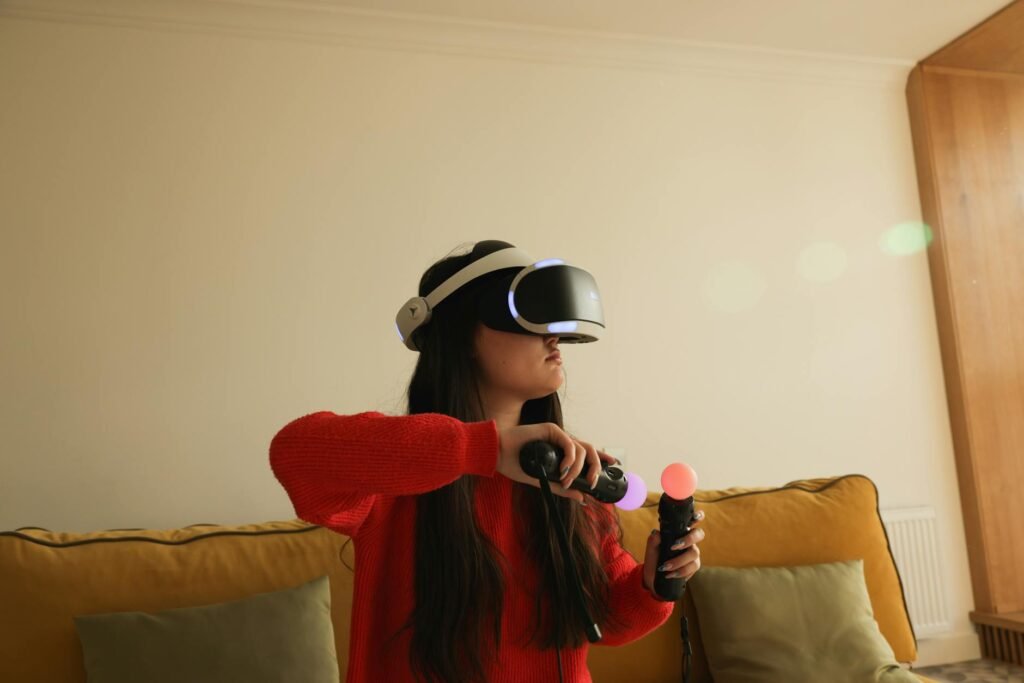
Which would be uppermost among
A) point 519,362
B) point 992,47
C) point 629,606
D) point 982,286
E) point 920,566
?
point 992,47

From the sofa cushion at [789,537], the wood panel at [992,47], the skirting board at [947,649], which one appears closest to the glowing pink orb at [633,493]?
the sofa cushion at [789,537]

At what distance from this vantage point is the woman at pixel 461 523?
3.42ft

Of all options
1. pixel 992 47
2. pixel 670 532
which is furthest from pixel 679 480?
pixel 992 47

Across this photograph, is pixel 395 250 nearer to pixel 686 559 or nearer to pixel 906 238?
pixel 686 559

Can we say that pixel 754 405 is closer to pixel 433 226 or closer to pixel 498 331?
pixel 433 226

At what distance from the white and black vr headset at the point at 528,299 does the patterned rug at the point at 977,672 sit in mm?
2435

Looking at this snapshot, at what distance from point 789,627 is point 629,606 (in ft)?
3.02

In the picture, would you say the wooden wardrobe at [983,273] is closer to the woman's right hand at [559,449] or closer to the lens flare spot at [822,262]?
the lens flare spot at [822,262]

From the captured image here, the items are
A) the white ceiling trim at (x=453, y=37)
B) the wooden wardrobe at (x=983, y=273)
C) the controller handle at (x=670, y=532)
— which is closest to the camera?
the controller handle at (x=670, y=532)

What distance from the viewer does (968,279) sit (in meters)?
3.28

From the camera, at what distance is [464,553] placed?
120 centimetres

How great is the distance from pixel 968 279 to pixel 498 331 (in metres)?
2.69

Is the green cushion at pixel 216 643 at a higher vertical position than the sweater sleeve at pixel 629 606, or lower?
lower

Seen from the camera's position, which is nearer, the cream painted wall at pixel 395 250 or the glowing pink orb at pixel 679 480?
the glowing pink orb at pixel 679 480
